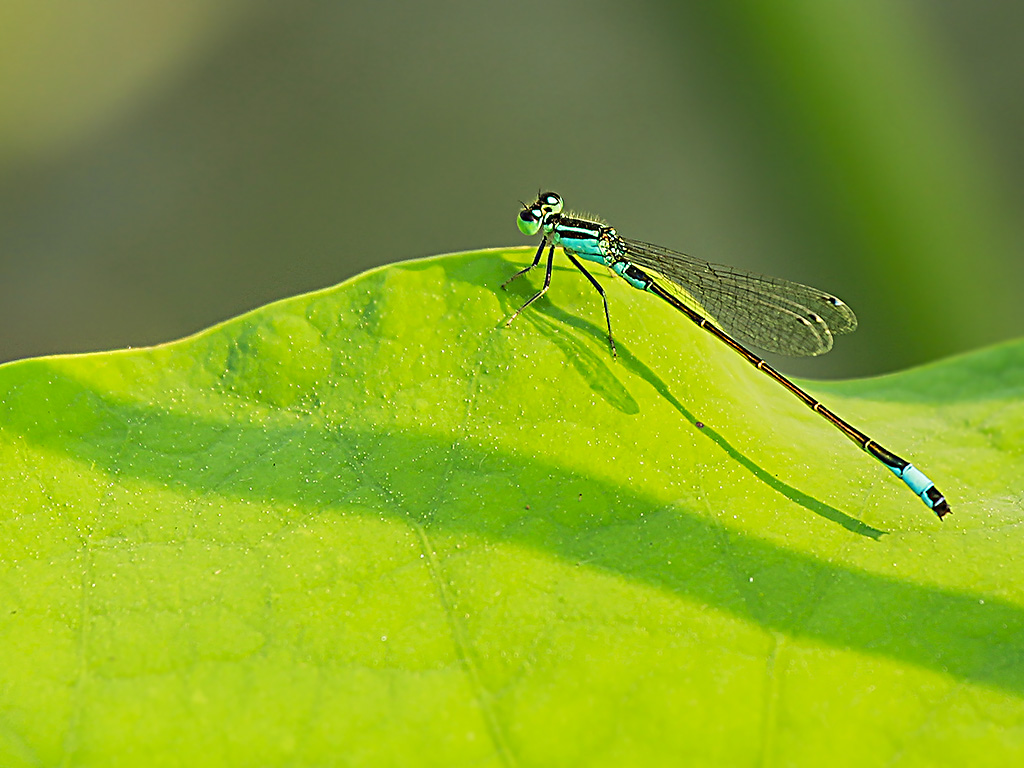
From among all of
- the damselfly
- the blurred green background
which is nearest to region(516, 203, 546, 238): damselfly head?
the damselfly

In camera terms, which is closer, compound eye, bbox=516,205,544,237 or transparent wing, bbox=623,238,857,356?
compound eye, bbox=516,205,544,237

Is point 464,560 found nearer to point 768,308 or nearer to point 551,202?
point 551,202

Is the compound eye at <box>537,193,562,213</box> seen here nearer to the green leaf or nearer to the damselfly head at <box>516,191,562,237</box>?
the damselfly head at <box>516,191,562,237</box>

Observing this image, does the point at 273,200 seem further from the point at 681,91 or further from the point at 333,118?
the point at 681,91

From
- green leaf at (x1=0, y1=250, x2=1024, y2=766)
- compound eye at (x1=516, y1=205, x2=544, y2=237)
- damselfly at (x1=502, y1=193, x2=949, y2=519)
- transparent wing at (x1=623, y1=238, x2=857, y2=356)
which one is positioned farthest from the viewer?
transparent wing at (x1=623, y1=238, x2=857, y2=356)

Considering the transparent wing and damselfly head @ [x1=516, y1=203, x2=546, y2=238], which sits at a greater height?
damselfly head @ [x1=516, y1=203, x2=546, y2=238]

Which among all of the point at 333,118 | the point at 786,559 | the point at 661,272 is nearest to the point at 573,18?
the point at 333,118

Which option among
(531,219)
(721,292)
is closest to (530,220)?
(531,219)
